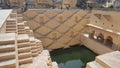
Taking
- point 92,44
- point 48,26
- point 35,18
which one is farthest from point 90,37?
point 35,18

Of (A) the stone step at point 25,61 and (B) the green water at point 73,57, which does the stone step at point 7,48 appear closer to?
(A) the stone step at point 25,61

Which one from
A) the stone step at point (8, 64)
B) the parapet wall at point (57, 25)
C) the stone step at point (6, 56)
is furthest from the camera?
the parapet wall at point (57, 25)

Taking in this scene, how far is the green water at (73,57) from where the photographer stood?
9821mm

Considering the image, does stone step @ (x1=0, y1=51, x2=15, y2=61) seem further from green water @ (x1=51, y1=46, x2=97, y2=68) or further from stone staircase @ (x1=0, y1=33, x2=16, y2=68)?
green water @ (x1=51, y1=46, x2=97, y2=68)

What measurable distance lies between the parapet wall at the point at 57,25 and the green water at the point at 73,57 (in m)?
0.95

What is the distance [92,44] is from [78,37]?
2.15 meters

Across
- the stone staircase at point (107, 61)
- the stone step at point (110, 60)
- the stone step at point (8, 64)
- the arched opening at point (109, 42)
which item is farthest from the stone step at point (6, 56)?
the arched opening at point (109, 42)

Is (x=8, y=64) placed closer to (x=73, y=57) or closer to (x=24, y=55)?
(x=24, y=55)

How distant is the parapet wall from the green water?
95 cm

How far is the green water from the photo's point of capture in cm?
982

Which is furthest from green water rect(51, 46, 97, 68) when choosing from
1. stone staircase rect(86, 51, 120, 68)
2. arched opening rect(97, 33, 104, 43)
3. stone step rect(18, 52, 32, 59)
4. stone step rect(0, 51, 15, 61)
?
stone step rect(0, 51, 15, 61)

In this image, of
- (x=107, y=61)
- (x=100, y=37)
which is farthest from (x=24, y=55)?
(x=100, y=37)

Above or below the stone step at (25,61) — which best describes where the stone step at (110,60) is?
below

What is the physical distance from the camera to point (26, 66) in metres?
3.65
